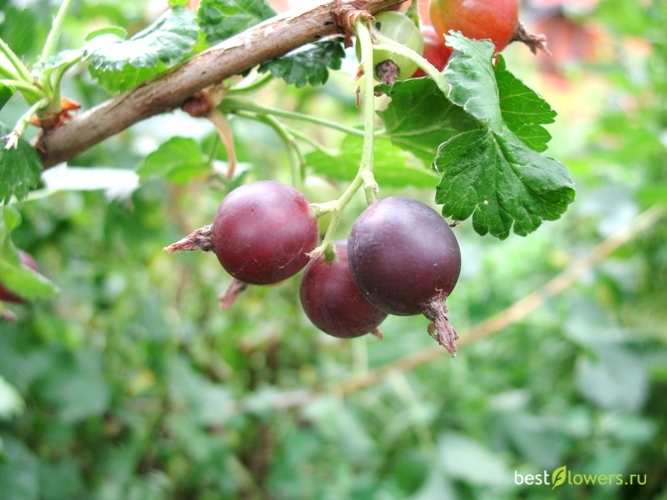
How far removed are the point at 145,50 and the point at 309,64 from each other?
0.48ft

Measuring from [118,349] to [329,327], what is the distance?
0.94 m

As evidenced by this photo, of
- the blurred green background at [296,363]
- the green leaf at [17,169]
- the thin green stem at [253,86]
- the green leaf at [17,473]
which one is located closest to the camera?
the green leaf at [17,169]

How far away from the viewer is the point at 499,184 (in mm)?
480

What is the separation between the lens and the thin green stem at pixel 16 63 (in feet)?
1.69

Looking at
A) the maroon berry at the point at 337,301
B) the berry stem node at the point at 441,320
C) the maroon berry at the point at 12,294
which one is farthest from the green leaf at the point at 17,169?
the berry stem node at the point at 441,320

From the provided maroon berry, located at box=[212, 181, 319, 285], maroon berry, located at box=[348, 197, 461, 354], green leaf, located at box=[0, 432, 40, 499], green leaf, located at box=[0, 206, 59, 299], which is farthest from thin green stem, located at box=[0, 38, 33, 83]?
green leaf, located at box=[0, 432, 40, 499]

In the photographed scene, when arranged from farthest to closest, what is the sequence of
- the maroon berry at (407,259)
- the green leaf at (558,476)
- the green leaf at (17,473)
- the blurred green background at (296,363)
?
1. the green leaf at (558,476)
2. the blurred green background at (296,363)
3. the green leaf at (17,473)
4. the maroon berry at (407,259)

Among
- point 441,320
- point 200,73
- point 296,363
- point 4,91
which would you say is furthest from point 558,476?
point 4,91

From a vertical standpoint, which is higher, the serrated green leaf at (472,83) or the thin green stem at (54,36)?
the thin green stem at (54,36)

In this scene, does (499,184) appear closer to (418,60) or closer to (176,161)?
(418,60)

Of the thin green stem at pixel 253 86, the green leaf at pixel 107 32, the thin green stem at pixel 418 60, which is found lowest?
the thin green stem at pixel 253 86

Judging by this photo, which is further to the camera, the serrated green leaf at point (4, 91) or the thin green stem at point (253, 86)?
the thin green stem at point (253, 86)

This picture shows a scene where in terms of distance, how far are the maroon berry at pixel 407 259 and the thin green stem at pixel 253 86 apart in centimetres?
25

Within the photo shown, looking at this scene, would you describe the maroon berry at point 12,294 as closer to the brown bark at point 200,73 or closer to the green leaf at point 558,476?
the brown bark at point 200,73
